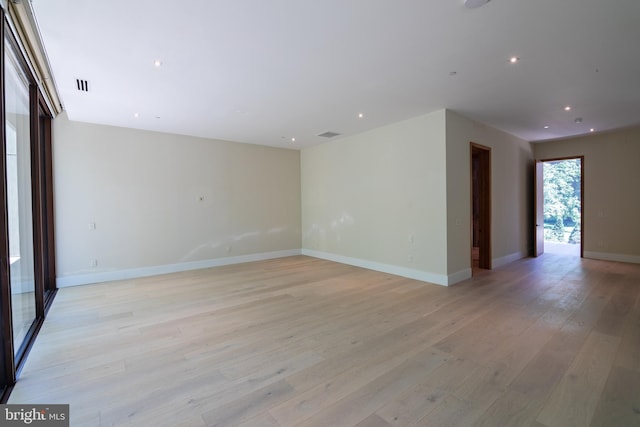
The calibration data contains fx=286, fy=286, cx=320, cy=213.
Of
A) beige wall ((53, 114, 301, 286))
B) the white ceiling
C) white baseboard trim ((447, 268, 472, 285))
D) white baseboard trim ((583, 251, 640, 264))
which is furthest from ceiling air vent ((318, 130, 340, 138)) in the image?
white baseboard trim ((583, 251, 640, 264))

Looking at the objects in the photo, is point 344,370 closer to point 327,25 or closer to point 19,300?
point 327,25

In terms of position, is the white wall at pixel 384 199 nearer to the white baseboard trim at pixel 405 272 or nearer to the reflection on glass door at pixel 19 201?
the white baseboard trim at pixel 405 272

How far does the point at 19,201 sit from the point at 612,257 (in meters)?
10.2

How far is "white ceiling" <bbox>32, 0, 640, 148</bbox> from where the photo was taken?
85.9 inches

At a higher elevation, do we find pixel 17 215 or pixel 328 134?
pixel 328 134

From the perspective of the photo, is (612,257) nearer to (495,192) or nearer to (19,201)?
(495,192)

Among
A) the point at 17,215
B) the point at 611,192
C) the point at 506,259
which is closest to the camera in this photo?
the point at 17,215

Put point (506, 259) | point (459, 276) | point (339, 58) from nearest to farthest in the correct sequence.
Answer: point (339, 58) < point (459, 276) < point (506, 259)

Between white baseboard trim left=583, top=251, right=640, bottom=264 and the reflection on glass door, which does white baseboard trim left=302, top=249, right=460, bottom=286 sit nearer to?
white baseboard trim left=583, top=251, right=640, bottom=264

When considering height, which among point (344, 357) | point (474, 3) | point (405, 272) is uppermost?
point (474, 3)

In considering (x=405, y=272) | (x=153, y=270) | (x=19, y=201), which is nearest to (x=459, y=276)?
(x=405, y=272)

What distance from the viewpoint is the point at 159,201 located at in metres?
5.63

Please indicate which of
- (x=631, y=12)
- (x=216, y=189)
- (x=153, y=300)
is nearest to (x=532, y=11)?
(x=631, y=12)

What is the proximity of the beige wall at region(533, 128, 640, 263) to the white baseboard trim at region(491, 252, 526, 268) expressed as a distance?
158 centimetres
